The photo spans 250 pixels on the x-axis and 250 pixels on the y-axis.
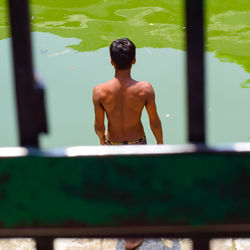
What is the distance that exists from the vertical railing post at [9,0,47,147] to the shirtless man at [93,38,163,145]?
7.28ft

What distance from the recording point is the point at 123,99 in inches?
128

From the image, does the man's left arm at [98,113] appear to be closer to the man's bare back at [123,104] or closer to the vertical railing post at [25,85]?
the man's bare back at [123,104]

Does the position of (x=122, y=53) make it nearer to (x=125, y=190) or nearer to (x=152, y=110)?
(x=152, y=110)

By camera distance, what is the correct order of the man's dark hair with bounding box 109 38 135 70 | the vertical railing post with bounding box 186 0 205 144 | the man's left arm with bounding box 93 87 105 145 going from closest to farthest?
1. the vertical railing post with bounding box 186 0 205 144
2. the man's dark hair with bounding box 109 38 135 70
3. the man's left arm with bounding box 93 87 105 145

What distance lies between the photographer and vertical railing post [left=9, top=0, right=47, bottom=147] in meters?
0.94

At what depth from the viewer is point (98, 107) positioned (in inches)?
130

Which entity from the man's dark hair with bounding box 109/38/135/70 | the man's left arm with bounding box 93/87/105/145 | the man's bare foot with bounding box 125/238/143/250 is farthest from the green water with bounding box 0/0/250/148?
the man's bare foot with bounding box 125/238/143/250

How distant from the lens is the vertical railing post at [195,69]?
0.93 m

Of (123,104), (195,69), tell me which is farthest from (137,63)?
(195,69)

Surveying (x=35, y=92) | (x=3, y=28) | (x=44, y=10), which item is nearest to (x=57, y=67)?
(x=3, y=28)

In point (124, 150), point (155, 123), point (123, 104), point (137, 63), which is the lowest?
point (155, 123)

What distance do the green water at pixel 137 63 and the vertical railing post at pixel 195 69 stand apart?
3.17 metres

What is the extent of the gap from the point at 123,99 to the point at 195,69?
2298 mm

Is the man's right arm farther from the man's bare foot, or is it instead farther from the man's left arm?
the man's bare foot
